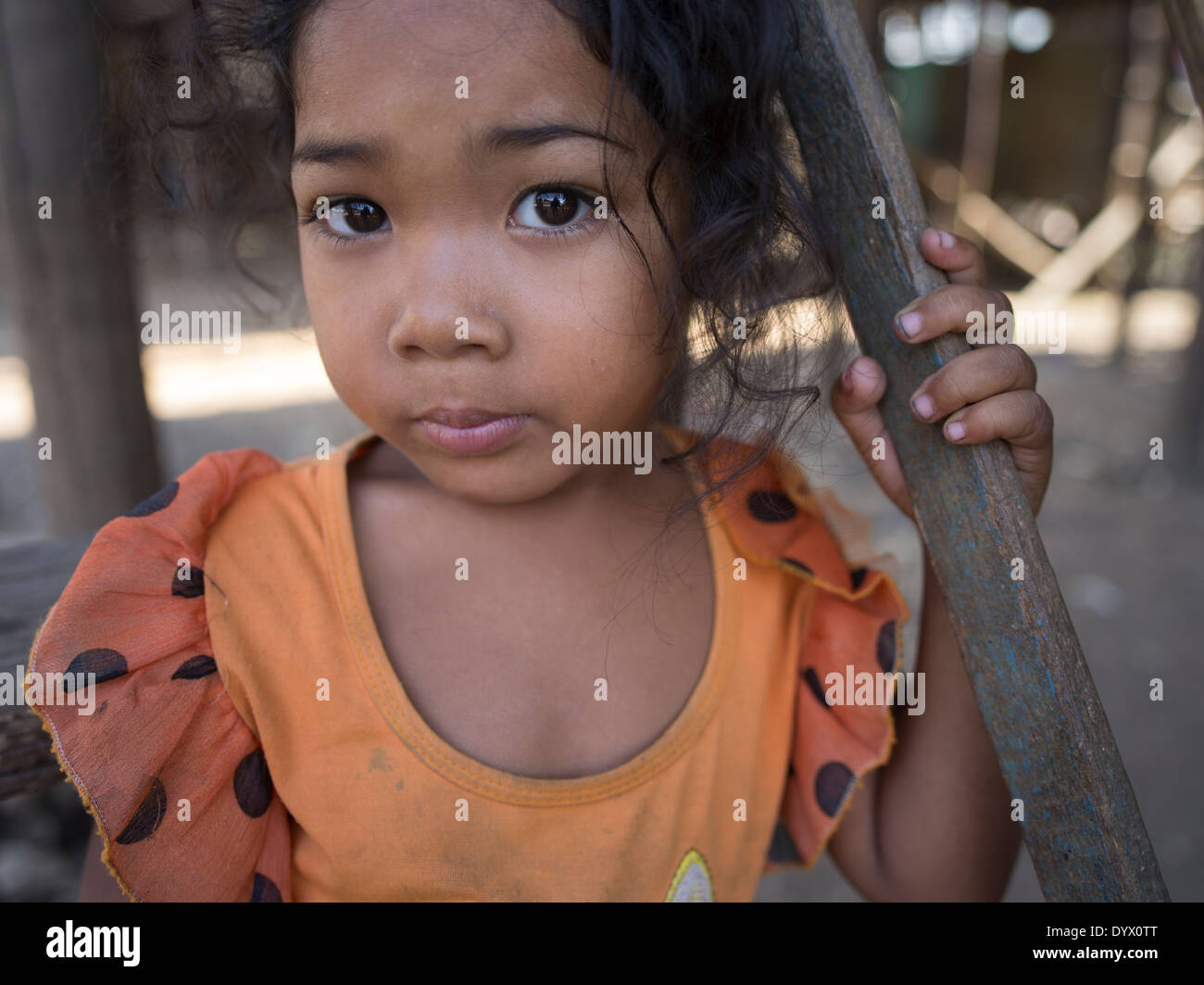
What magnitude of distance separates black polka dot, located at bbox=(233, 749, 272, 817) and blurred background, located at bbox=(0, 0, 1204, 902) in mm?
249

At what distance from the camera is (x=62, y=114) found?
6.36ft

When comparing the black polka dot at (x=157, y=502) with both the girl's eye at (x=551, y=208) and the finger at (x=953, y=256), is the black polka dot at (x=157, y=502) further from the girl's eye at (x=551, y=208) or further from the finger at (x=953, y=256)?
the finger at (x=953, y=256)

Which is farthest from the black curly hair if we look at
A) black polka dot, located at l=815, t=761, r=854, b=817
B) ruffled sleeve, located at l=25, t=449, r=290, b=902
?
ruffled sleeve, located at l=25, t=449, r=290, b=902

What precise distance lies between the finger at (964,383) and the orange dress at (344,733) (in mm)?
295

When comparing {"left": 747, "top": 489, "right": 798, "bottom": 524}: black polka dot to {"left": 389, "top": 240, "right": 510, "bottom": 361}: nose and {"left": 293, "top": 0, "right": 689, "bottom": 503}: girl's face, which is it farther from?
{"left": 389, "top": 240, "right": 510, "bottom": 361}: nose

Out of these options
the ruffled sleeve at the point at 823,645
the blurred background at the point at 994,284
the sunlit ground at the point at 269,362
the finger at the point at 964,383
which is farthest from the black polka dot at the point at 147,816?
the sunlit ground at the point at 269,362

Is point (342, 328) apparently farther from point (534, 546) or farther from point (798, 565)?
point (798, 565)

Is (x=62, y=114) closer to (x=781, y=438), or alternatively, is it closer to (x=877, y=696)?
(x=781, y=438)

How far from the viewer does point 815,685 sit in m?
1.24

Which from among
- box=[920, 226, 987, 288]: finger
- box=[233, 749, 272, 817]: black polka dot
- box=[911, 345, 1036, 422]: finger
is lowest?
box=[233, 749, 272, 817]: black polka dot

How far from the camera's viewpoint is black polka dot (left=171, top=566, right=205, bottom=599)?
0.98 m

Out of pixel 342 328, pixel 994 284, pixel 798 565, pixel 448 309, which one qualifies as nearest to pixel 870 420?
pixel 798 565

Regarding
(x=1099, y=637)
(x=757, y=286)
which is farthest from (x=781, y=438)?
(x=1099, y=637)
